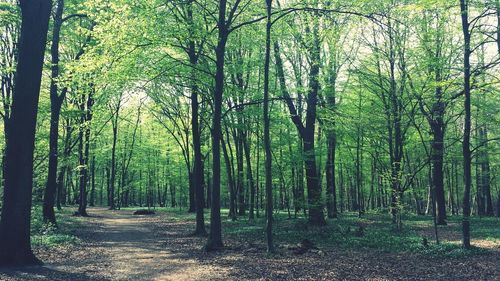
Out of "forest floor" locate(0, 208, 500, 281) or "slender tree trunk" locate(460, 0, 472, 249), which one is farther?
"slender tree trunk" locate(460, 0, 472, 249)

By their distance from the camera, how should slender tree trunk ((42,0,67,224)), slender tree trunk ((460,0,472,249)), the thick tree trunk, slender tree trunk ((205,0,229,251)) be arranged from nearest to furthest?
1. the thick tree trunk
2. slender tree trunk ((460,0,472,249))
3. slender tree trunk ((205,0,229,251))
4. slender tree trunk ((42,0,67,224))

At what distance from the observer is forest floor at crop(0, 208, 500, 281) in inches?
397

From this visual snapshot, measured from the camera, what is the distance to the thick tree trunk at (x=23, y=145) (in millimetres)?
9555

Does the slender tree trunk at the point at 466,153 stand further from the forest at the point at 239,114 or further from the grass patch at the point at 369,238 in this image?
the grass patch at the point at 369,238

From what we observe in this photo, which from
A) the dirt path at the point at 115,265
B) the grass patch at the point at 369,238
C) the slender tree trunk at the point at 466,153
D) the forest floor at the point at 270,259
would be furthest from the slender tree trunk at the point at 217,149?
the slender tree trunk at the point at 466,153

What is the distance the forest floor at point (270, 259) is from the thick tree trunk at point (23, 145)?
742mm

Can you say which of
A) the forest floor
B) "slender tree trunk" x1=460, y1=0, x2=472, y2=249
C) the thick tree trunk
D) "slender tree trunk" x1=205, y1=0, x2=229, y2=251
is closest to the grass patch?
the forest floor

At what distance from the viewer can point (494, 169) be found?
3803cm

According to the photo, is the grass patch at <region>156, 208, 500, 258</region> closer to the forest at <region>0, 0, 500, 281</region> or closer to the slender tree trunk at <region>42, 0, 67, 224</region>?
the forest at <region>0, 0, 500, 281</region>

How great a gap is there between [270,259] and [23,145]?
825 centimetres

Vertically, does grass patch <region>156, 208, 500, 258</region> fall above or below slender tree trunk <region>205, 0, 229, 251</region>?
below

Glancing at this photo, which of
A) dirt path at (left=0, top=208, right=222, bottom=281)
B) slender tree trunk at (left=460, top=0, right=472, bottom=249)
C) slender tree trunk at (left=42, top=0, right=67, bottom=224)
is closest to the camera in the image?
dirt path at (left=0, top=208, right=222, bottom=281)

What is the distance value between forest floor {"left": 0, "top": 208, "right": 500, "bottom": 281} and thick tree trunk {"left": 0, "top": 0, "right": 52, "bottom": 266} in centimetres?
74

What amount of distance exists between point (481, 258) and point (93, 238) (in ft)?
53.5
